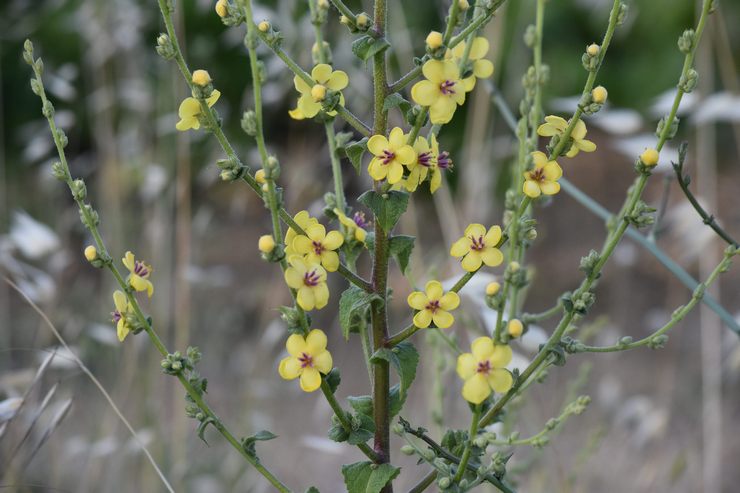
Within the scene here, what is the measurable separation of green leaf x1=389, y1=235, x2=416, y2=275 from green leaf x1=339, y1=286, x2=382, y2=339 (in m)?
0.03

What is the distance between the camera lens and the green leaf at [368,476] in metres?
0.63

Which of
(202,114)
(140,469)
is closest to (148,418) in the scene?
(140,469)

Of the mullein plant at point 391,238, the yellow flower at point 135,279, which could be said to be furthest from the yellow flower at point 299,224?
the yellow flower at point 135,279

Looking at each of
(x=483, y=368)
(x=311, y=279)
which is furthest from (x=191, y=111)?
(x=483, y=368)

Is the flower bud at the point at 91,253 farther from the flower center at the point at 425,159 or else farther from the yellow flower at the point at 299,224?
the flower center at the point at 425,159

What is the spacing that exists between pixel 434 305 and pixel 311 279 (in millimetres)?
97

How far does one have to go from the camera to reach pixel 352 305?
0.63 m

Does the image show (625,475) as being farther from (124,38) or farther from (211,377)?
(124,38)

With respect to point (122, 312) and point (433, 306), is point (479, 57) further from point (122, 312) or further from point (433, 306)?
point (122, 312)

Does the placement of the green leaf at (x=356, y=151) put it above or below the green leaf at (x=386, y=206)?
above

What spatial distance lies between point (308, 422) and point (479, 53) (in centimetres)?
175

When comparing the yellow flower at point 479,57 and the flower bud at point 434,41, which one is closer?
the flower bud at point 434,41

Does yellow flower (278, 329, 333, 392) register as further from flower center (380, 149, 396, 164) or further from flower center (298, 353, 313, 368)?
flower center (380, 149, 396, 164)

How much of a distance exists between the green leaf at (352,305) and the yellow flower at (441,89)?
0.46ft
